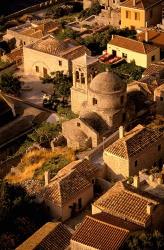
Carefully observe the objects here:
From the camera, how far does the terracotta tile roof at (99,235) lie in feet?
94.5

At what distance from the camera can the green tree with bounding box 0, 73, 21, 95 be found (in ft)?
170

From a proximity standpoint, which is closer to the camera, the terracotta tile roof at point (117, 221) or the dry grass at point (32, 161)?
the terracotta tile roof at point (117, 221)

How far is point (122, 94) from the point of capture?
41625mm

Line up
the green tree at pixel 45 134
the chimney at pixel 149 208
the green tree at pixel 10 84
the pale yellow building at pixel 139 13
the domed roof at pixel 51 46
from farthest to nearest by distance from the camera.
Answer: the pale yellow building at pixel 139 13 → the domed roof at pixel 51 46 → the green tree at pixel 10 84 → the green tree at pixel 45 134 → the chimney at pixel 149 208

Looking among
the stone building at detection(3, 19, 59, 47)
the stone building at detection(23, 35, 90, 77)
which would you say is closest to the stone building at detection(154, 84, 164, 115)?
the stone building at detection(23, 35, 90, 77)

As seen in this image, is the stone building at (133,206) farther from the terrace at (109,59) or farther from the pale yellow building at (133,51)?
the terrace at (109,59)

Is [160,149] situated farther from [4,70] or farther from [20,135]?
[4,70]

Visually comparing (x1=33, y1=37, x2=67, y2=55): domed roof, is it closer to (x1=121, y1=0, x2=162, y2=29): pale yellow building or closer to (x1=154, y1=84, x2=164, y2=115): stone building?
(x1=121, y1=0, x2=162, y2=29): pale yellow building

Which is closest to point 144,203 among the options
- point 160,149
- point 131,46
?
point 160,149

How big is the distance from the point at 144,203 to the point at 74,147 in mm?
10260

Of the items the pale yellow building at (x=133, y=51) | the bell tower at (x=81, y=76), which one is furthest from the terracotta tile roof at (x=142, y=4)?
the bell tower at (x=81, y=76)

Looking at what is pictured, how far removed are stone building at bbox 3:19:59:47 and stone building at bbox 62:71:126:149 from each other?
19758 mm

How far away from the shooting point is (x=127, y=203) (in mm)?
32125

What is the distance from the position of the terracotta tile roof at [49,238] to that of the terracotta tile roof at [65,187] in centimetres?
241
